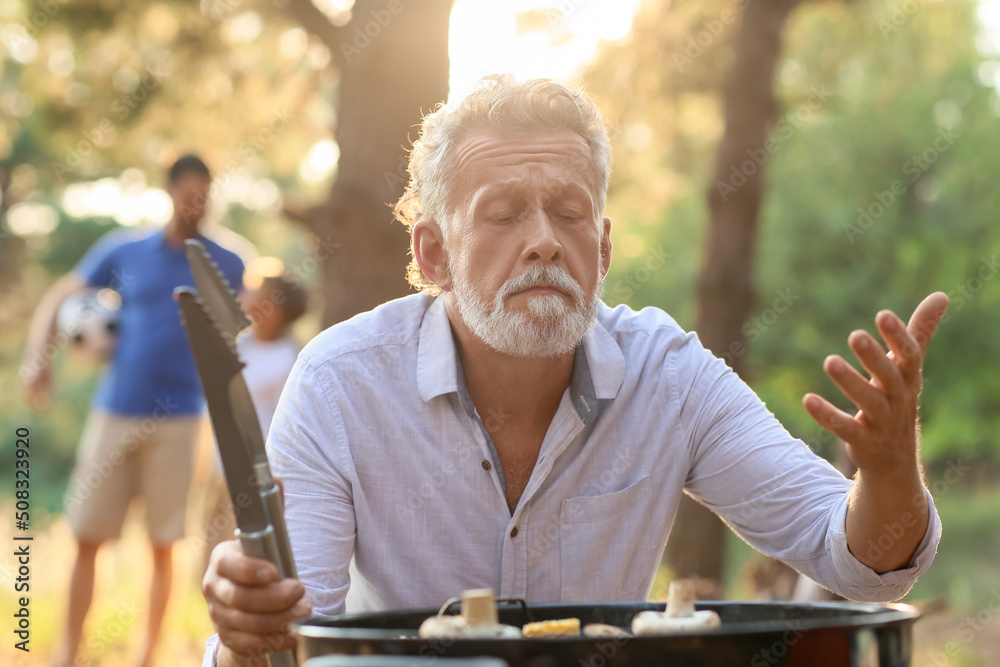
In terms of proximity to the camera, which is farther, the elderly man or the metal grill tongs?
the elderly man

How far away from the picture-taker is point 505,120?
217 centimetres

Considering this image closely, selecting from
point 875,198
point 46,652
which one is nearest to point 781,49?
point 46,652

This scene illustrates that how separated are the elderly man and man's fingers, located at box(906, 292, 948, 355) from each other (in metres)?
0.50

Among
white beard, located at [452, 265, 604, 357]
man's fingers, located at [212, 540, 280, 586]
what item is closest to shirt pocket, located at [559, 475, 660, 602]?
white beard, located at [452, 265, 604, 357]

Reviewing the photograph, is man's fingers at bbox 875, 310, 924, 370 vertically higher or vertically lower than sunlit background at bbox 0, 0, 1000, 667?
lower

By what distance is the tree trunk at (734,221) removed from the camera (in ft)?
22.7

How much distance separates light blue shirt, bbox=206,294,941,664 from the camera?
6.61 ft

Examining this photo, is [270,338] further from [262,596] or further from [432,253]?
[262,596]

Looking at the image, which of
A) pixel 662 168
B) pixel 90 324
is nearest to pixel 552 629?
pixel 90 324

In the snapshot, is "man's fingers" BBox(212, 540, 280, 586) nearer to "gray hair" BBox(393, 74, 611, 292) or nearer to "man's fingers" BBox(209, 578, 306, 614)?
"man's fingers" BBox(209, 578, 306, 614)

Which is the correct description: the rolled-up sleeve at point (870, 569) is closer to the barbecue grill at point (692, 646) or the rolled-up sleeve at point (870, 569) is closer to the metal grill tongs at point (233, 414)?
the barbecue grill at point (692, 646)

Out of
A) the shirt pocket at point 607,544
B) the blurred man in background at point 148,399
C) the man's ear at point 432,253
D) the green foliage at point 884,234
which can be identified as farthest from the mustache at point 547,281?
the green foliage at point 884,234

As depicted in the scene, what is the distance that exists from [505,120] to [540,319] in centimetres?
46

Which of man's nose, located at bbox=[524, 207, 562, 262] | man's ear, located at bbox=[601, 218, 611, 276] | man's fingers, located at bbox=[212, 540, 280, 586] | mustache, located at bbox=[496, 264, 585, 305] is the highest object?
man's ear, located at bbox=[601, 218, 611, 276]
